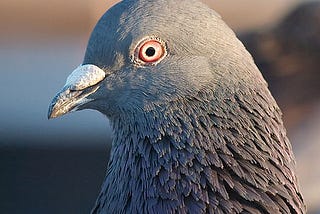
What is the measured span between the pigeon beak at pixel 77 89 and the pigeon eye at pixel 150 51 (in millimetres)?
223

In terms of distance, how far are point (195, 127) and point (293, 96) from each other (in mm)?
5048

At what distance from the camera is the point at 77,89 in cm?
441

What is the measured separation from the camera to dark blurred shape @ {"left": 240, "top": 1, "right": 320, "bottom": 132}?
9219mm

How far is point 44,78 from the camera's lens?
1239 centimetres

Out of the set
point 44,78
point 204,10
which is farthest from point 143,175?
point 44,78

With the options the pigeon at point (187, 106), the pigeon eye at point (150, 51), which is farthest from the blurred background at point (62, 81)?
the pigeon eye at point (150, 51)

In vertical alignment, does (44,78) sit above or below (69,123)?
above

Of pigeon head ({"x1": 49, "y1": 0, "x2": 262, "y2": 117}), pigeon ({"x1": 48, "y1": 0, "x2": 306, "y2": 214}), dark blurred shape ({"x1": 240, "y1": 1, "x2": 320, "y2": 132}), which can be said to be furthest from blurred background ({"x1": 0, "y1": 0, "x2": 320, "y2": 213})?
pigeon head ({"x1": 49, "y1": 0, "x2": 262, "y2": 117})

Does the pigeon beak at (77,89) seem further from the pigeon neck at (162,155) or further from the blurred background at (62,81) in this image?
the blurred background at (62,81)

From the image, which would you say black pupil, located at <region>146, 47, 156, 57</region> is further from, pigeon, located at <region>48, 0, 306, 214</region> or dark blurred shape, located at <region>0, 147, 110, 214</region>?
dark blurred shape, located at <region>0, 147, 110, 214</region>

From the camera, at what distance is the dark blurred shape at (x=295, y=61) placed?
9.22 m

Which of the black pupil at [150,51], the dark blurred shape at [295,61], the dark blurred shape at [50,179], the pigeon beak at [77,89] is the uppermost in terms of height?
the dark blurred shape at [295,61]

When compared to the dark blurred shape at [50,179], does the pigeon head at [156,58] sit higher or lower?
lower

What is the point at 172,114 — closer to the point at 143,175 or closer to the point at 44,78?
the point at 143,175
